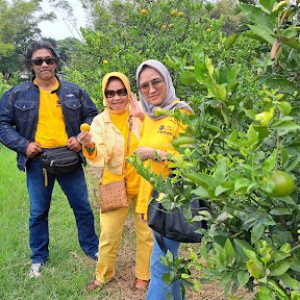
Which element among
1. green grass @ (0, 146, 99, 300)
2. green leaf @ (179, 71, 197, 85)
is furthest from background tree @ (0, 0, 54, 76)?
green leaf @ (179, 71, 197, 85)

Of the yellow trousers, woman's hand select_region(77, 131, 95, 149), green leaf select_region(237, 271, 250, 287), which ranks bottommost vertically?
the yellow trousers

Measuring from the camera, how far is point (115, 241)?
2504mm

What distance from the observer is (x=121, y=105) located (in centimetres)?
242

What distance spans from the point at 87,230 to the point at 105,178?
2.31 ft

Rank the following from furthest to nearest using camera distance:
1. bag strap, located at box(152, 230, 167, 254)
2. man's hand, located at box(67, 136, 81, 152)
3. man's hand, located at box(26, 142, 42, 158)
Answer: man's hand, located at box(67, 136, 81, 152) → man's hand, located at box(26, 142, 42, 158) → bag strap, located at box(152, 230, 167, 254)

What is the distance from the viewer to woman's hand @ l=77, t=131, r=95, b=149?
219cm

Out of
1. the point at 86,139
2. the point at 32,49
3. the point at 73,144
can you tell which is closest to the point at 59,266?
the point at 73,144

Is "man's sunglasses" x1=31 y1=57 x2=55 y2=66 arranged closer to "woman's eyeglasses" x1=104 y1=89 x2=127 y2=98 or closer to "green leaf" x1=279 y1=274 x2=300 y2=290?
"woman's eyeglasses" x1=104 y1=89 x2=127 y2=98

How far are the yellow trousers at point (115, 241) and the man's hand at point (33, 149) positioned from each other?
0.70 meters

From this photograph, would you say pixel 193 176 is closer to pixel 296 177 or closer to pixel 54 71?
pixel 296 177

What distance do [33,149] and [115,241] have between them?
0.95 meters

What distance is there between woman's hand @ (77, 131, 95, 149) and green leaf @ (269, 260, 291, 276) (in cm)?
163

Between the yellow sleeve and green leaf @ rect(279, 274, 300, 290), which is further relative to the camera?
the yellow sleeve

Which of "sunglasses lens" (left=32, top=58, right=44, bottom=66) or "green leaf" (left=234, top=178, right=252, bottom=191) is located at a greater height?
"sunglasses lens" (left=32, top=58, right=44, bottom=66)
